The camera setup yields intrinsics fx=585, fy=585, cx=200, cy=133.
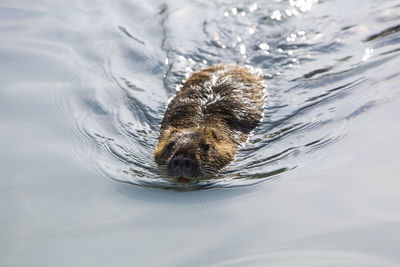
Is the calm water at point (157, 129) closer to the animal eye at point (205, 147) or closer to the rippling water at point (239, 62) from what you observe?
the rippling water at point (239, 62)

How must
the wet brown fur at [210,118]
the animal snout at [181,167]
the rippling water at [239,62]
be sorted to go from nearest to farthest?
1. the animal snout at [181,167]
2. the wet brown fur at [210,118]
3. the rippling water at [239,62]

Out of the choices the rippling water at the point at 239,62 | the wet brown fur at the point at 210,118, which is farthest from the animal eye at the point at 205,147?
the rippling water at the point at 239,62

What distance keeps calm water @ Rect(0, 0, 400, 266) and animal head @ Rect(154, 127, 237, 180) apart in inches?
5.1

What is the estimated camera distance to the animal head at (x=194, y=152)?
470cm

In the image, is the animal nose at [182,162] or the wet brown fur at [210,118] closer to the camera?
the animal nose at [182,162]

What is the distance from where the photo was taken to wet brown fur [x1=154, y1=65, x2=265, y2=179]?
16.1 ft

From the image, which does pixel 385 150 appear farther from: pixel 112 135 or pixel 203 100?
pixel 112 135

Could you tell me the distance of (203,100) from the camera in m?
5.80

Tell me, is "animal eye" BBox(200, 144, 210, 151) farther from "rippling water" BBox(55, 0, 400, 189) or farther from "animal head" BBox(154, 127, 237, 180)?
"rippling water" BBox(55, 0, 400, 189)

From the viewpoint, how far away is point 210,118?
5.49 m

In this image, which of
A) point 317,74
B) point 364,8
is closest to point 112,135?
point 317,74

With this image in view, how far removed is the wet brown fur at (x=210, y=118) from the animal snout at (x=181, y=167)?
0.04 m

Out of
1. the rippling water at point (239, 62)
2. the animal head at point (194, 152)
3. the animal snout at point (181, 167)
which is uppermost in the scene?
the rippling water at point (239, 62)

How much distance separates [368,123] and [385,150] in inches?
23.7
